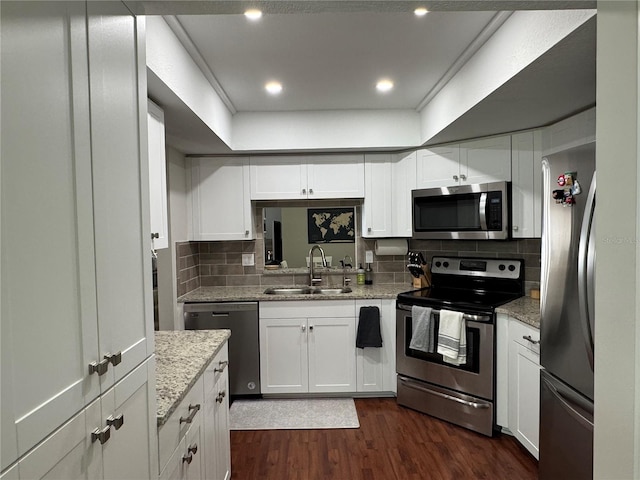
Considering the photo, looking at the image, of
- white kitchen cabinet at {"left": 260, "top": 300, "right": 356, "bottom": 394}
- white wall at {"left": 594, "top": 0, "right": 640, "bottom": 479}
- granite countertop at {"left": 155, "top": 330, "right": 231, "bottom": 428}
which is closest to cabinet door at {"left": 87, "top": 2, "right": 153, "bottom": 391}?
granite countertop at {"left": 155, "top": 330, "right": 231, "bottom": 428}

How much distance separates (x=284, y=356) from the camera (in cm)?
329

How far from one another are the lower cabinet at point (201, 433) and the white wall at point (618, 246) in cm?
126

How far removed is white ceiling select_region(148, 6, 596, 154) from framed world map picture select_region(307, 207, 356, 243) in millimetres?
1161

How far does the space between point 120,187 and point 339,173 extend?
2.64m

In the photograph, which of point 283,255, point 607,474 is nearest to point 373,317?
point 283,255

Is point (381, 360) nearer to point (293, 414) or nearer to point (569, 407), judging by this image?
point (293, 414)

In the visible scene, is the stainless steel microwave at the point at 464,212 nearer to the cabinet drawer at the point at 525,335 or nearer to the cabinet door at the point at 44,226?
the cabinet drawer at the point at 525,335

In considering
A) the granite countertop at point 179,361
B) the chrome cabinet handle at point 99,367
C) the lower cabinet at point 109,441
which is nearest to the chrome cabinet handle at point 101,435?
the lower cabinet at point 109,441

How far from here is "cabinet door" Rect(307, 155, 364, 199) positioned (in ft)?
11.4

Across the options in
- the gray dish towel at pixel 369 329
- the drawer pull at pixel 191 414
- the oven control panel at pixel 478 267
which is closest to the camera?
the drawer pull at pixel 191 414

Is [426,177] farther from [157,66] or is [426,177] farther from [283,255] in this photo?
[157,66]

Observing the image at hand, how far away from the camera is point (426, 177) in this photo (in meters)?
3.26

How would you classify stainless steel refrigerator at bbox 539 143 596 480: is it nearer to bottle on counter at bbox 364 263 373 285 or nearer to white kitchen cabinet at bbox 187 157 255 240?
bottle on counter at bbox 364 263 373 285

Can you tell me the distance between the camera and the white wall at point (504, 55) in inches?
57.5
